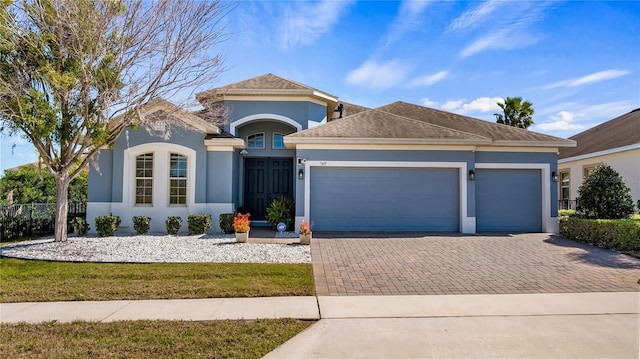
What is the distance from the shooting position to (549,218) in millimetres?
13070

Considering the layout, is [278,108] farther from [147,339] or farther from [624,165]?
[624,165]

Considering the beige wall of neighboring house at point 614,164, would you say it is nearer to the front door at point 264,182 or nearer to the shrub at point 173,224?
the front door at point 264,182

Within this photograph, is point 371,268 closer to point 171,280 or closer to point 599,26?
point 171,280

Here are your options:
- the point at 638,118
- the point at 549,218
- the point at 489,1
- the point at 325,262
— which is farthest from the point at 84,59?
the point at 638,118

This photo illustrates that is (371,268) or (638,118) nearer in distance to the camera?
(371,268)

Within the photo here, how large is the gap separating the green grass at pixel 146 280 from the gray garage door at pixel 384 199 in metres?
5.08

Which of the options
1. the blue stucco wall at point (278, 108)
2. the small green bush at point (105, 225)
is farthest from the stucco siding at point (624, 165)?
the small green bush at point (105, 225)

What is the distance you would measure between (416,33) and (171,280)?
32.8 ft

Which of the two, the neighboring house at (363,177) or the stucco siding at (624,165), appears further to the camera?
the stucco siding at (624,165)

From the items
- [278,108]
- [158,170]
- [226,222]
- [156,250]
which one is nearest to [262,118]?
[278,108]

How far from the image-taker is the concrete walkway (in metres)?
3.91

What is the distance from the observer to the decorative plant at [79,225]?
11.7m

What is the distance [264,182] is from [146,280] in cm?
833

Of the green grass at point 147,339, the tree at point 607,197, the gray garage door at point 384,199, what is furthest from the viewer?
the gray garage door at point 384,199
